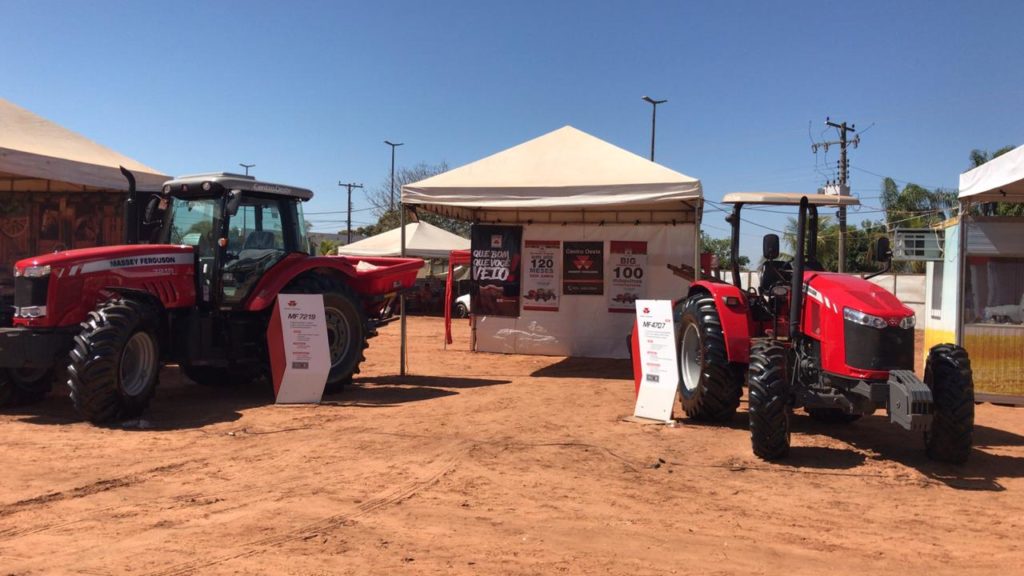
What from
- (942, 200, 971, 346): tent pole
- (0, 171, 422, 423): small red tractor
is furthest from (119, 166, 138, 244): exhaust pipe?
(942, 200, 971, 346): tent pole

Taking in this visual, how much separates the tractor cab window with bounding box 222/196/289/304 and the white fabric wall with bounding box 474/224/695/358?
5435 millimetres

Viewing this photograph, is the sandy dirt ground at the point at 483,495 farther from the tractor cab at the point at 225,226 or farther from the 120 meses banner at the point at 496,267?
the 120 meses banner at the point at 496,267

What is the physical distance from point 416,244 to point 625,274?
12314 millimetres

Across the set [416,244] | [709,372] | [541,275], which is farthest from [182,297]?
[416,244]

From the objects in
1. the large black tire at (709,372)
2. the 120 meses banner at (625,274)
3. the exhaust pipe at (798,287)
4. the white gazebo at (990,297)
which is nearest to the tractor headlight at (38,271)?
the large black tire at (709,372)

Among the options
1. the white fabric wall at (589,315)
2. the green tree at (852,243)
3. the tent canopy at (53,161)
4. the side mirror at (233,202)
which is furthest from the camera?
the green tree at (852,243)

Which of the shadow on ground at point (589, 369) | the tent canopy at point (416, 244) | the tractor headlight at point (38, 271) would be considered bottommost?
the shadow on ground at point (589, 369)

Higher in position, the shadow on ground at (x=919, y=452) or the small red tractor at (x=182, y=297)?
the small red tractor at (x=182, y=297)

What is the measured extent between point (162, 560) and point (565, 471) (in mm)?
2795

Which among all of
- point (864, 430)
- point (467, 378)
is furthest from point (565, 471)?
point (467, 378)

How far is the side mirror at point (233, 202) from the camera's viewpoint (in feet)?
27.2

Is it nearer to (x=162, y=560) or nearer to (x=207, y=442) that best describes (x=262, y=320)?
(x=207, y=442)

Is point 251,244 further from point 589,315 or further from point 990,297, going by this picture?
point 990,297

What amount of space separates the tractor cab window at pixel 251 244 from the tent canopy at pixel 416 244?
15.0 meters
